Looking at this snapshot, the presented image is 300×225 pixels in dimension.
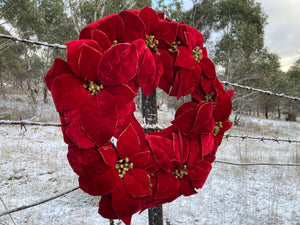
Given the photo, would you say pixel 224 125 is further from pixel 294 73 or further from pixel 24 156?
pixel 294 73

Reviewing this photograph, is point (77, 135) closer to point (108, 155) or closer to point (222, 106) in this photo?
point (108, 155)

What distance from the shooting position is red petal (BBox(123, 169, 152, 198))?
0.50 meters

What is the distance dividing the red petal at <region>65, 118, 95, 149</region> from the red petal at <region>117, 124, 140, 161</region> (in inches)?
3.1

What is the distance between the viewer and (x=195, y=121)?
1.92 feet

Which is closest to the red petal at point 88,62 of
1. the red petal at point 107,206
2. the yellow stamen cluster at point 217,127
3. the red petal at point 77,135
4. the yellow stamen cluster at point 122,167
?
the red petal at point 77,135

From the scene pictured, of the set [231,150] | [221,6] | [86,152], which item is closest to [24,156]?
[86,152]

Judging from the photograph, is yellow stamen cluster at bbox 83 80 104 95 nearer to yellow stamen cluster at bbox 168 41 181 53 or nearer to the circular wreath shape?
the circular wreath shape

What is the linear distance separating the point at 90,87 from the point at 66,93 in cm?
5

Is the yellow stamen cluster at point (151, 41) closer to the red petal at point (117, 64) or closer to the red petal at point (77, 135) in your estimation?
the red petal at point (117, 64)

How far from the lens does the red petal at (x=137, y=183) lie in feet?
1.63

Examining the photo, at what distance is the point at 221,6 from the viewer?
8.26 metres

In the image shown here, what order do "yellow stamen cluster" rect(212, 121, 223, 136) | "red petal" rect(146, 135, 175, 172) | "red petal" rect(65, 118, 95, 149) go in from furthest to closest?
"yellow stamen cluster" rect(212, 121, 223, 136) < "red petal" rect(146, 135, 175, 172) < "red petal" rect(65, 118, 95, 149)

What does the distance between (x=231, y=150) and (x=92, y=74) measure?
4.89 m

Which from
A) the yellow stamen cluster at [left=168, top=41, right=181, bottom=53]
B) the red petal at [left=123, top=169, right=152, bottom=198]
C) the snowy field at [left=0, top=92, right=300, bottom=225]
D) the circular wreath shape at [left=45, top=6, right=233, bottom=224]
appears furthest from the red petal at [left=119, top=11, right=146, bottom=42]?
the snowy field at [left=0, top=92, right=300, bottom=225]
